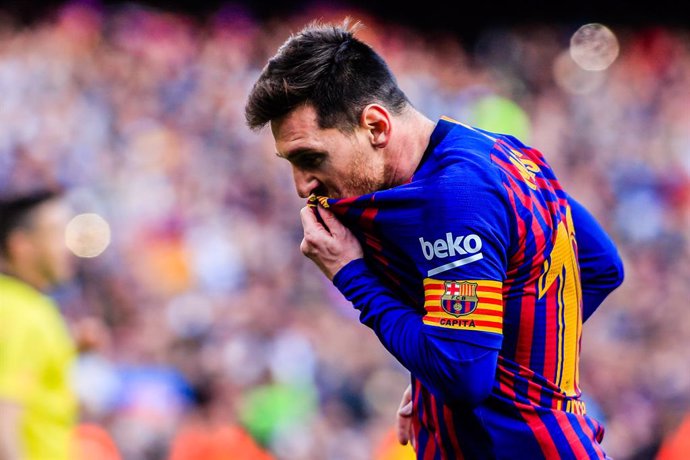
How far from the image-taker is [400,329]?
205cm

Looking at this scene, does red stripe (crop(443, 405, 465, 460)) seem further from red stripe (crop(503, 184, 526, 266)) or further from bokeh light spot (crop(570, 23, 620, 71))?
bokeh light spot (crop(570, 23, 620, 71))

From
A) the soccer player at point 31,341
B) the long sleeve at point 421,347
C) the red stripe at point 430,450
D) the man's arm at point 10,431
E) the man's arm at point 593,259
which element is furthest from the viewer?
the soccer player at point 31,341

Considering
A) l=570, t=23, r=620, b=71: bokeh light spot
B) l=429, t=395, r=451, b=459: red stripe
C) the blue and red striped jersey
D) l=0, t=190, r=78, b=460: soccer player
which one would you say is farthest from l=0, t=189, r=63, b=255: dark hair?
l=570, t=23, r=620, b=71: bokeh light spot

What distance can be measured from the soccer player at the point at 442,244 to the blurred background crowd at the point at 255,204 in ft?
14.3

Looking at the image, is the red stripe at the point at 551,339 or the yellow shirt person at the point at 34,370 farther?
the yellow shirt person at the point at 34,370

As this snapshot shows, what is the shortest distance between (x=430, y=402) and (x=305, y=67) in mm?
905

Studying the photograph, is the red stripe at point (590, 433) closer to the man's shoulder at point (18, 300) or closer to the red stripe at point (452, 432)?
the red stripe at point (452, 432)

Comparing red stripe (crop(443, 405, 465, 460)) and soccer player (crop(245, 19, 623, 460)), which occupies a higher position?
soccer player (crop(245, 19, 623, 460))

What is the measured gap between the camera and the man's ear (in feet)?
7.05

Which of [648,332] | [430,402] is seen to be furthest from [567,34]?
[430,402]

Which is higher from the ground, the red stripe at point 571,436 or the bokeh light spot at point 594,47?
the bokeh light spot at point 594,47

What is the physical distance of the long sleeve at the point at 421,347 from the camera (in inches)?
76.0

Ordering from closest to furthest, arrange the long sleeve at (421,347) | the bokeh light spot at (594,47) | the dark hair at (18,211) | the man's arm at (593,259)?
the long sleeve at (421,347)
the man's arm at (593,259)
the dark hair at (18,211)
the bokeh light spot at (594,47)

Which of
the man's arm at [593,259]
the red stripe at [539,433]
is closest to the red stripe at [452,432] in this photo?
the red stripe at [539,433]
